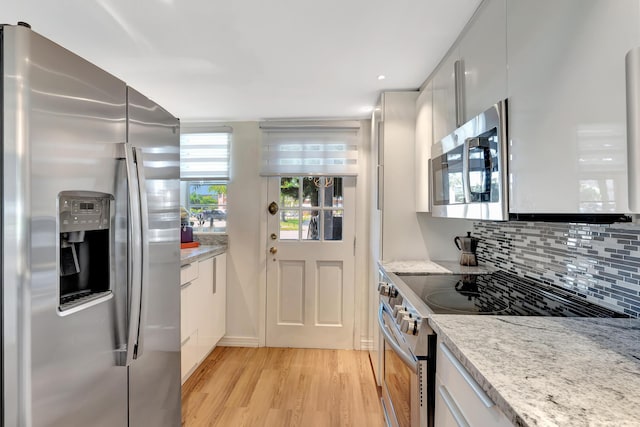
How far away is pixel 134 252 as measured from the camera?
1.03 metres

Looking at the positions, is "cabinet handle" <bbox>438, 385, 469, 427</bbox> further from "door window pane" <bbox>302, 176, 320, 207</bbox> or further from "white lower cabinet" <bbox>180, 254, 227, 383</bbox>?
"door window pane" <bbox>302, 176, 320, 207</bbox>

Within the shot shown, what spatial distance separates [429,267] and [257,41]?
1645 mm

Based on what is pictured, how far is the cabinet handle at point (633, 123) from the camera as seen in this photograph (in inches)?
21.8

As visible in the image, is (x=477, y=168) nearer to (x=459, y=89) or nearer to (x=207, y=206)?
(x=459, y=89)

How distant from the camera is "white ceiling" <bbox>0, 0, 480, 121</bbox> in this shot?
4.54 feet

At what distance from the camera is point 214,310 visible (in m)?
2.74

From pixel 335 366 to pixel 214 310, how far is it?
113 cm

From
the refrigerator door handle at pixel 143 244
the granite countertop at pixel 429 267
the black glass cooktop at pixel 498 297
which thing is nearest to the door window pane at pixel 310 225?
the granite countertop at pixel 429 267

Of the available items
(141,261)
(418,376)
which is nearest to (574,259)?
(418,376)

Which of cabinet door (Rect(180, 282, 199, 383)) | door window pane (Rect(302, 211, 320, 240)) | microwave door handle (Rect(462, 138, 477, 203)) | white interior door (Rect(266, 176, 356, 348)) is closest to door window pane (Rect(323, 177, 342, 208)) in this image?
white interior door (Rect(266, 176, 356, 348))

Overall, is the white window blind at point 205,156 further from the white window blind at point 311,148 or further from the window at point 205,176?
the white window blind at point 311,148

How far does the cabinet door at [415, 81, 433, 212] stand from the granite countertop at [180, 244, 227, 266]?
160 cm

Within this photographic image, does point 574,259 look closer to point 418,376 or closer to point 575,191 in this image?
point 575,191

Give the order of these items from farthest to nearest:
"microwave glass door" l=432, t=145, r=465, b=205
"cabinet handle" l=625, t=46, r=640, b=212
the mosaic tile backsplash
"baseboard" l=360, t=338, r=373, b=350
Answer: "baseboard" l=360, t=338, r=373, b=350 < "microwave glass door" l=432, t=145, r=465, b=205 < the mosaic tile backsplash < "cabinet handle" l=625, t=46, r=640, b=212
